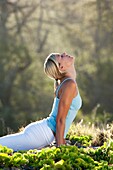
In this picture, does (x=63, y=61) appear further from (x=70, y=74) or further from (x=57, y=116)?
(x=57, y=116)

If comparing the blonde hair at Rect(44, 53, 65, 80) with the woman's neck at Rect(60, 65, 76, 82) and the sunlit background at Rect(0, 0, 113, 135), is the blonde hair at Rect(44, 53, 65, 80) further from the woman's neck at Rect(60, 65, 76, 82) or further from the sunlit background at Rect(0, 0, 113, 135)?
the sunlit background at Rect(0, 0, 113, 135)

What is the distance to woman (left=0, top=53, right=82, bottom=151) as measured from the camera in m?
4.50

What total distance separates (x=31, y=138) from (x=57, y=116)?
302mm

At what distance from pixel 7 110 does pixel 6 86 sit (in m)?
1.34

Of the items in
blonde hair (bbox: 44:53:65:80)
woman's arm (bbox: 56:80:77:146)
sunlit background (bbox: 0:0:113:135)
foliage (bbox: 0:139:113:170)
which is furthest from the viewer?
sunlit background (bbox: 0:0:113:135)

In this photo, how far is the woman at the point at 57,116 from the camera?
14.8 feet

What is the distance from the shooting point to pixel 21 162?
3598 millimetres

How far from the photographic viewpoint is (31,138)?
4535 millimetres

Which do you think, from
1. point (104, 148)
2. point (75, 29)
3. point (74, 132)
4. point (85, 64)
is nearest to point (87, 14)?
point (75, 29)

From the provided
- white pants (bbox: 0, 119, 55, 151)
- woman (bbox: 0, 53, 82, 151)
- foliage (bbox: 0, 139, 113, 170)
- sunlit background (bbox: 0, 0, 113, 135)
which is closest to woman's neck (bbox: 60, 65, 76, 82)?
woman (bbox: 0, 53, 82, 151)

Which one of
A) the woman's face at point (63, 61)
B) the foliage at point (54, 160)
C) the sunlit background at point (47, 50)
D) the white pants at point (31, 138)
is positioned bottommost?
the foliage at point (54, 160)

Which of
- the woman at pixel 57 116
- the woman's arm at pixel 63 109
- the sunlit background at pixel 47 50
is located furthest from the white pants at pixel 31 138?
the sunlit background at pixel 47 50

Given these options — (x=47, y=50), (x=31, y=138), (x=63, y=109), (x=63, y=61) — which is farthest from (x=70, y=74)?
(x=47, y=50)

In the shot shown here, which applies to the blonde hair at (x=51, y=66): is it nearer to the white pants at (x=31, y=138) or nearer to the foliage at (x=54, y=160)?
the white pants at (x=31, y=138)
